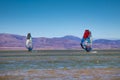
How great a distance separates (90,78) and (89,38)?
15595cm

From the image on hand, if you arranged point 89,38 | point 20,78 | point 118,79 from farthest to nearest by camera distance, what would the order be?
point 89,38
point 20,78
point 118,79

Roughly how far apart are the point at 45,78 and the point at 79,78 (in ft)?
15.8

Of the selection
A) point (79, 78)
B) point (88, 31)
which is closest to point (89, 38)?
point (88, 31)

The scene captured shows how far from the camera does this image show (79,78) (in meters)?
43.2

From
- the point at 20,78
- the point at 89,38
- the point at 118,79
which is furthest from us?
the point at 89,38

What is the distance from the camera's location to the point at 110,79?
41.2 metres

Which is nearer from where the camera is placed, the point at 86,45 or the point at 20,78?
the point at 20,78

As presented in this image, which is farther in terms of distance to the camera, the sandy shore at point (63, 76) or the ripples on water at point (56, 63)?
the ripples on water at point (56, 63)

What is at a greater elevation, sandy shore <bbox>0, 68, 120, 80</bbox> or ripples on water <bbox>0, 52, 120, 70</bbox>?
sandy shore <bbox>0, 68, 120, 80</bbox>

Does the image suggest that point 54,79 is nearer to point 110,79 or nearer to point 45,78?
point 45,78

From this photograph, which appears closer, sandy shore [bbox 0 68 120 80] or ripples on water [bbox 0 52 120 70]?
sandy shore [bbox 0 68 120 80]

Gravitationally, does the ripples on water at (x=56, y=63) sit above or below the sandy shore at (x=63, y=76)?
below

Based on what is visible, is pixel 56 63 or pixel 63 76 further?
pixel 56 63

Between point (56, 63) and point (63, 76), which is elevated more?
point (63, 76)
